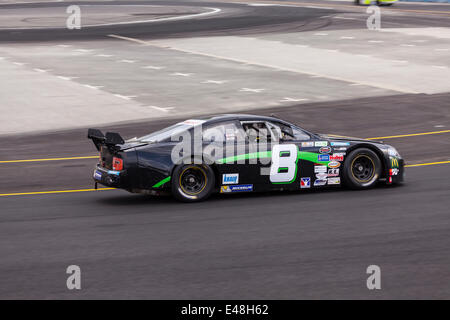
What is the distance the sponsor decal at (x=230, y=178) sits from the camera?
39.1ft

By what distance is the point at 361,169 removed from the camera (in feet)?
41.4

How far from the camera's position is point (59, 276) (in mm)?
7996

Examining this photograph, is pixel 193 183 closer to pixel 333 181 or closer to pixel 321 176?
pixel 321 176

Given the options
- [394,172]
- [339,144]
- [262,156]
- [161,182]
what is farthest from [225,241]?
[394,172]

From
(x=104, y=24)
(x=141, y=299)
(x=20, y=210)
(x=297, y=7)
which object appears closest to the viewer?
(x=141, y=299)

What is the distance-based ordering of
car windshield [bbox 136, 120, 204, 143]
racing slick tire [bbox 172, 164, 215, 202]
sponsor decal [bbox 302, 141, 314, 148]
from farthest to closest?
sponsor decal [bbox 302, 141, 314, 148] → car windshield [bbox 136, 120, 204, 143] → racing slick tire [bbox 172, 164, 215, 202]

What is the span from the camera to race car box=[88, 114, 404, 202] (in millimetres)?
11633

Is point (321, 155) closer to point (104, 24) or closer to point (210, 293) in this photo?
point (210, 293)

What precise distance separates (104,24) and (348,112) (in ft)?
93.1

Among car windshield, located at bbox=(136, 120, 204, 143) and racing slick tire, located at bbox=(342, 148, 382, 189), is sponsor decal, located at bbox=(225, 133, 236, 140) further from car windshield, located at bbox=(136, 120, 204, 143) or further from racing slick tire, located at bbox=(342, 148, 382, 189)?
racing slick tire, located at bbox=(342, 148, 382, 189)

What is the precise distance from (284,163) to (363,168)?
4.79 feet

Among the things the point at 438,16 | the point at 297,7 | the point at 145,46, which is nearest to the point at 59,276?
the point at 145,46

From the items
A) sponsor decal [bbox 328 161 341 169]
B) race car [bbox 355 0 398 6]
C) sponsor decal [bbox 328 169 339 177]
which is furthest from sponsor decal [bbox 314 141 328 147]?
race car [bbox 355 0 398 6]

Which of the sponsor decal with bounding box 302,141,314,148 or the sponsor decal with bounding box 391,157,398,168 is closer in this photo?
the sponsor decal with bounding box 302,141,314,148
